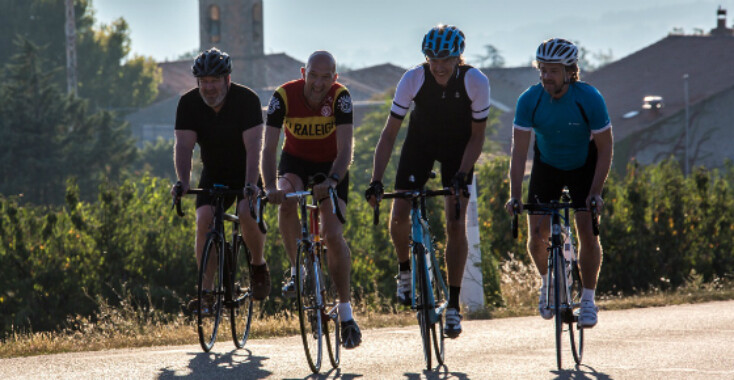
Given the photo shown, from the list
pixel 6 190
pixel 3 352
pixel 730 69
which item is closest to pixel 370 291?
pixel 3 352

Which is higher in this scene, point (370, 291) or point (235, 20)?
point (235, 20)

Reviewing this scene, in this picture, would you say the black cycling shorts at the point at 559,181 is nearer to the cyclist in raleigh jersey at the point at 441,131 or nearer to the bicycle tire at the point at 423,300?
the cyclist in raleigh jersey at the point at 441,131

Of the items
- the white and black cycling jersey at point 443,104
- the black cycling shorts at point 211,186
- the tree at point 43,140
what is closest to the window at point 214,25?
the tree at point 43,140

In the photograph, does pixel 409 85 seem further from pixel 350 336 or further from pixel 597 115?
pixel 350 336

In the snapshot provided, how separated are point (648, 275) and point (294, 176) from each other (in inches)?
368

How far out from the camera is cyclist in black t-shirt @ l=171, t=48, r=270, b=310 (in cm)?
791

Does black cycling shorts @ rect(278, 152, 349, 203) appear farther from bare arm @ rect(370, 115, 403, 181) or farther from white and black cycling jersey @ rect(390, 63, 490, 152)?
white and black cycling jersey @ rect(390, 63, 490, 152)

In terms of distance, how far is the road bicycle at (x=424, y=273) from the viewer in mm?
7105

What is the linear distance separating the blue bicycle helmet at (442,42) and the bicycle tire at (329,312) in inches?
60.4

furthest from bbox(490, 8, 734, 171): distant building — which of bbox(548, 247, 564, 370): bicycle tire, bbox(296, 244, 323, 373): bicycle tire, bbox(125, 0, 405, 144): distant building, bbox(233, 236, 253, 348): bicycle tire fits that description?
bbox(296, 244, 323, 373): bicycle tire

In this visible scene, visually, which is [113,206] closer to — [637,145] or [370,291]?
[370,291]

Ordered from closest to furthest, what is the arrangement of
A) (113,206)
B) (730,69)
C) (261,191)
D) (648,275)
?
(261,191) < (113,206) < (648,275) < (730,69)

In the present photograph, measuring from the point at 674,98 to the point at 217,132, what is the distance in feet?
162

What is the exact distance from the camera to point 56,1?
83562 millimetres
